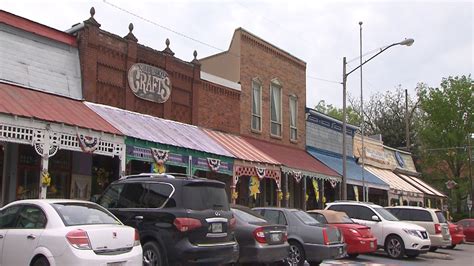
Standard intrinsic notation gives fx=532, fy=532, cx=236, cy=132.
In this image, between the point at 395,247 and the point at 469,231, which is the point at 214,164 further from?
the point at 469,231

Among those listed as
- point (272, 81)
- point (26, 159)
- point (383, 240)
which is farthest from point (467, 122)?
point (26, 159)

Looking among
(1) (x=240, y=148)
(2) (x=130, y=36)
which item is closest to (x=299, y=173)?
(1) (x=240, y=148)

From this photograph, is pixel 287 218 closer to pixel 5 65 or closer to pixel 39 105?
pixel 39 105

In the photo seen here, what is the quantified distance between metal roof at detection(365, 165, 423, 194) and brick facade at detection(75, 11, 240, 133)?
14.0 metres

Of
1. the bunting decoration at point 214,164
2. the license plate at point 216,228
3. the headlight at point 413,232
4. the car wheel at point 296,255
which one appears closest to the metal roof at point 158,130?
the bunting decoration at point 214,164

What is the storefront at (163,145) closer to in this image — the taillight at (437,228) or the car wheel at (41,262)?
the car wheel at (41,262)

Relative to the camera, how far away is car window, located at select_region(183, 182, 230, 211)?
987cm

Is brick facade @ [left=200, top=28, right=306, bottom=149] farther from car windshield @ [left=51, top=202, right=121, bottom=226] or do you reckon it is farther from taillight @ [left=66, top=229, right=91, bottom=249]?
taillight @ [left=66, top=229, right=91, bottom=249]

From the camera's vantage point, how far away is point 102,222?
873 centimetres

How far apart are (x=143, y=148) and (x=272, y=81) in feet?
40.1

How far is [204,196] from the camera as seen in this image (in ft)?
33.3

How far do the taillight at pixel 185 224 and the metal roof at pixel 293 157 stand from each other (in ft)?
42.9

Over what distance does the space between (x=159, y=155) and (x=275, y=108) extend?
1177 centimetres

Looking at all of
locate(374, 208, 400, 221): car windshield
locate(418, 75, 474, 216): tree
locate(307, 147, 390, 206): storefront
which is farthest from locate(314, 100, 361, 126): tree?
locate(374, 208, 400, 221): car windshield
